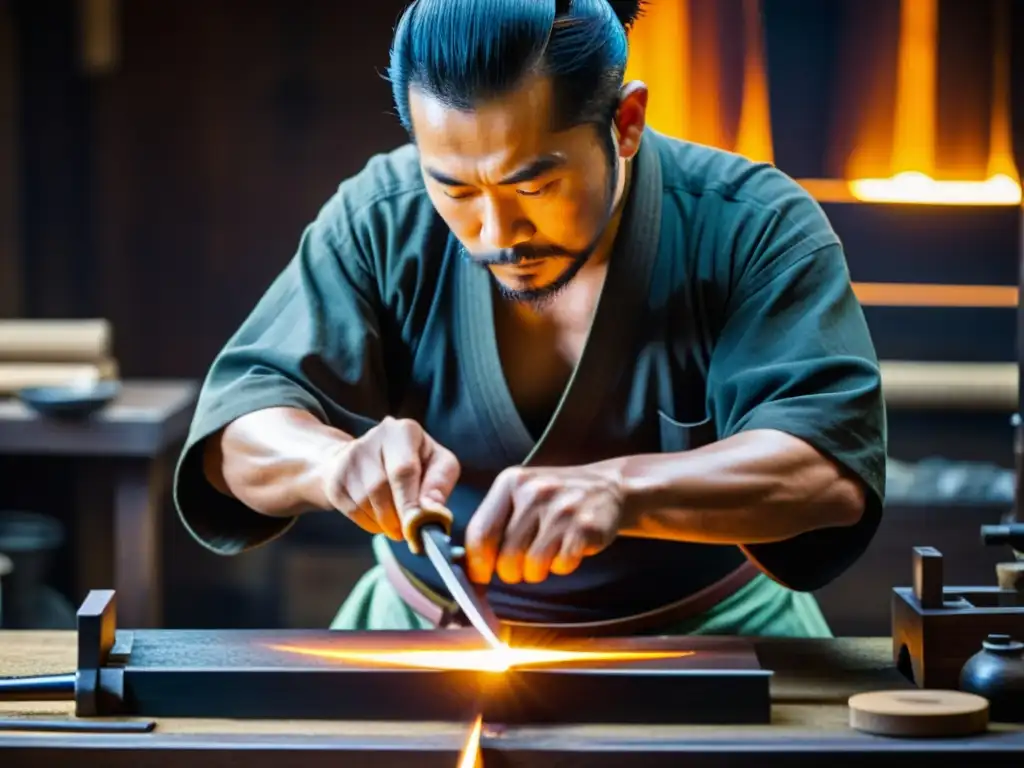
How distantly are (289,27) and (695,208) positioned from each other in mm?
3170

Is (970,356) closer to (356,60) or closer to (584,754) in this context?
(356,60)

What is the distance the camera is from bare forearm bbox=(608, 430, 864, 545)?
2361 mm

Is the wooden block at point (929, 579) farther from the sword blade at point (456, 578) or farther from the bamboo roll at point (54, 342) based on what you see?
the bamboo roll at point (54, 342)

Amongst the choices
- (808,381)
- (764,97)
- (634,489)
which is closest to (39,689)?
(634,489)

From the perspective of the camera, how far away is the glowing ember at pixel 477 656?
2150mm

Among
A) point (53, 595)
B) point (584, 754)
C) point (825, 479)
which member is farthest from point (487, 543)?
point (53, 595)

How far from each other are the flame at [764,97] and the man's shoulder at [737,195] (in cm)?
260

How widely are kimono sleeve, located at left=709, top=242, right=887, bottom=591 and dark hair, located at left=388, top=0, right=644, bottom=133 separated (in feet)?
1.34

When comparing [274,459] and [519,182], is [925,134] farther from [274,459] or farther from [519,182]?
[274,459]

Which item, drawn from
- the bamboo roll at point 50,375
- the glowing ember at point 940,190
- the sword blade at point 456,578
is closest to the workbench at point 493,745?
the sword blade at point 456,578

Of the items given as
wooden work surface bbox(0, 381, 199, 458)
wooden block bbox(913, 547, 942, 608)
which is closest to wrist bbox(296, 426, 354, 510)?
wooden block bbox(913, 547, 942, 608)

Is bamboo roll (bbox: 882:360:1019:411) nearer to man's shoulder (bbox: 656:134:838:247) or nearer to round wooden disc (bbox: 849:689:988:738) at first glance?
man's shoulder (bbox: 656:134:838:247)

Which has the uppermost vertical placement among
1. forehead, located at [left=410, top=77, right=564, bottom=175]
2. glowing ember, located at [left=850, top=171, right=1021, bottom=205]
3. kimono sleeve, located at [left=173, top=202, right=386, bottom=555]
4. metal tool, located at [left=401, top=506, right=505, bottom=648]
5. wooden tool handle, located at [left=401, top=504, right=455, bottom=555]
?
forehead, located at [left=410, top=77, right=564, bottom=175]

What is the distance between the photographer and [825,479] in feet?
7.86
